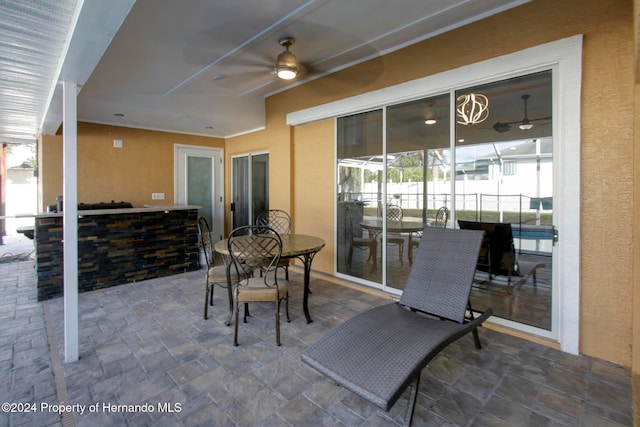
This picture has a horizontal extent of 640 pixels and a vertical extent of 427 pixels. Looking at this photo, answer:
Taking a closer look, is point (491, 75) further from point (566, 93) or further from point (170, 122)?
point (170, 122)

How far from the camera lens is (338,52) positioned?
3.66 meters

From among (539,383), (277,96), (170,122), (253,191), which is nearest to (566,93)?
(539,383)

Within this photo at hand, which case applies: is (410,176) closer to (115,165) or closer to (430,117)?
(430,117)

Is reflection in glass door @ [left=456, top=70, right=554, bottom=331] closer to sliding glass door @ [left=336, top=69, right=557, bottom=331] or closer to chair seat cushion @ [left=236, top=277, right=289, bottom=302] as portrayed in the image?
sliding glass door @ [left=336, top=69, right=557, bottom=331]

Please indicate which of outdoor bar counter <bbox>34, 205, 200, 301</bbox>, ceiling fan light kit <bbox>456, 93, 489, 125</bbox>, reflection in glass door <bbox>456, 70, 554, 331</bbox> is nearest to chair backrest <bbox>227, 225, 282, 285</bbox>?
reflection in glass door <bbox>456, 70, 554, 331</bbox>

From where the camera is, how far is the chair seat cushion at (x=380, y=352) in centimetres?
156

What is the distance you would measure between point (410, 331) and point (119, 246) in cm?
415

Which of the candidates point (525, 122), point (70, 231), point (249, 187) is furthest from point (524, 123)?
point (249, 187)

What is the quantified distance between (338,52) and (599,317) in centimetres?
361

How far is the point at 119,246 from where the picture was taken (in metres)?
4.32

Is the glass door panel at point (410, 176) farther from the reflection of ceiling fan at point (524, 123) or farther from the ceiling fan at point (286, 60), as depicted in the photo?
the ceiling fan at point (286, 60)

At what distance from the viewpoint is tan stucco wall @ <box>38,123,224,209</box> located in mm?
4977

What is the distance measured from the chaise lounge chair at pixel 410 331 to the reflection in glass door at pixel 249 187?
12.6 ft

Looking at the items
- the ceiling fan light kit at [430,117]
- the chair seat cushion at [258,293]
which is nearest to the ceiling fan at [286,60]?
the ceiling fan light kit at [430,117]
